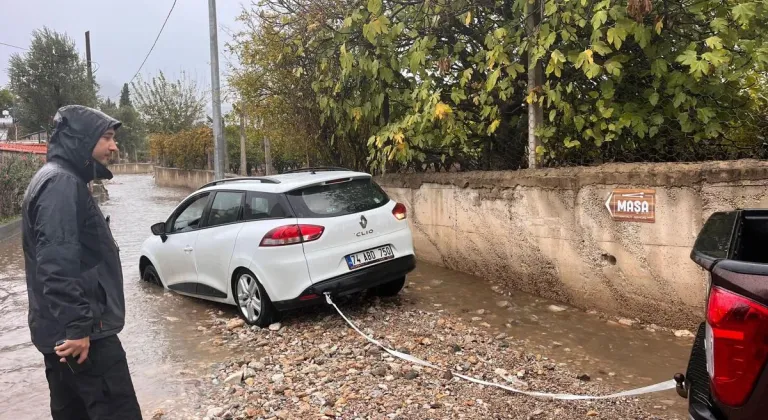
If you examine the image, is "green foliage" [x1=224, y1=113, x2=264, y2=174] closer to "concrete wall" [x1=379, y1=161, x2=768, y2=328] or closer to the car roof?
"concrete wall" [x1=379, y1=161, x2=768, y2=328]

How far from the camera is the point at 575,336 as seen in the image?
514 cm

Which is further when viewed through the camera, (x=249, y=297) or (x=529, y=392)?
(x=249, y=297)

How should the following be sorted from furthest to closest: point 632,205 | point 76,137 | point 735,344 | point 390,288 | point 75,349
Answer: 1. point 390,288
2. point 632,205
3. point 76,137
4. point 75,349
5. point 735,344

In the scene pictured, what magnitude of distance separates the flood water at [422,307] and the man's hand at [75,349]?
5.38 ft

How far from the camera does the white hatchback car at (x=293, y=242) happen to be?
5.26 meters

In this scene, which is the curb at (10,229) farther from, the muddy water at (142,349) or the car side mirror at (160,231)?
the car side mirror at (160,231)

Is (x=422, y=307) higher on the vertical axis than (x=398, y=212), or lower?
lower

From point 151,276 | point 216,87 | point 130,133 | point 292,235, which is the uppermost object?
point 130,133

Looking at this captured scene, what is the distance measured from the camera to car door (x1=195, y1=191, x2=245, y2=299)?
18.9 feet

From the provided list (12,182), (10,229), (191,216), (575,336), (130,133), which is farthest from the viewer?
(130,133)

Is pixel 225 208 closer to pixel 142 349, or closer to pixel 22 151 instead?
pixel 142 349

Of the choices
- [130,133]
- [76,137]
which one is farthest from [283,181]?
[130,133]

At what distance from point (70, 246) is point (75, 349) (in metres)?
0.46

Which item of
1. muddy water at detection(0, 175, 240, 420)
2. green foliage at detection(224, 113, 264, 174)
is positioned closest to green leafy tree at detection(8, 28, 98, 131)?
green foliage at detection(224, 113, 264, 174)
